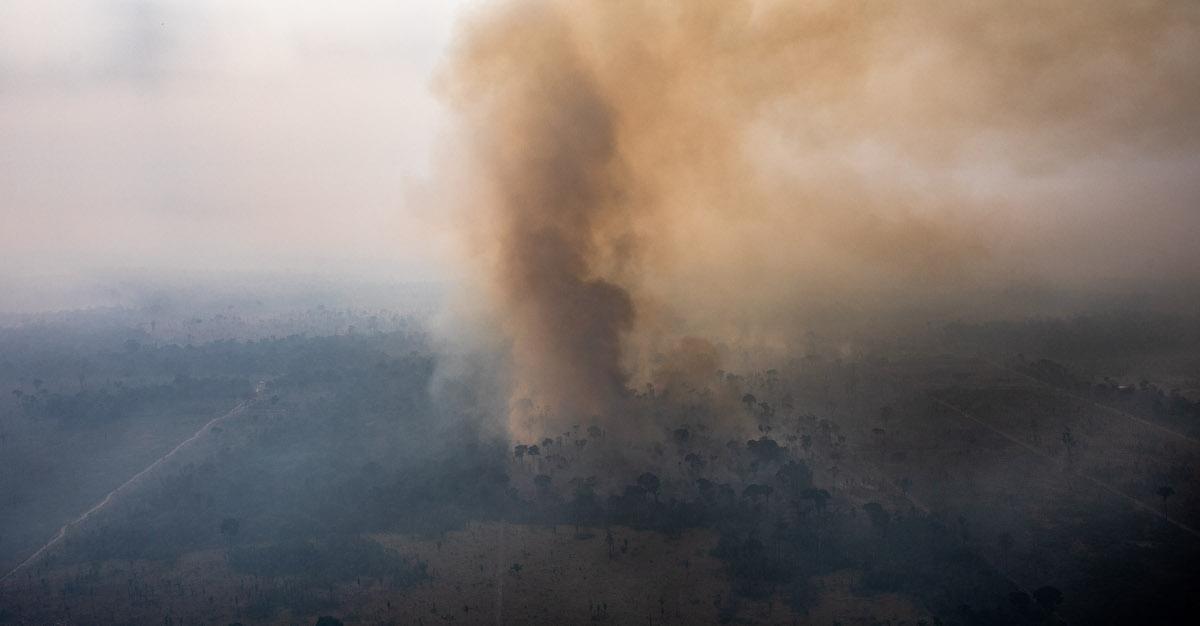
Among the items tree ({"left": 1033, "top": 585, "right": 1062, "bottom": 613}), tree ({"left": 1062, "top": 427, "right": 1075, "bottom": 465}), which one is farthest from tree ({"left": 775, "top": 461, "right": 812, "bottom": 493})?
tree ({"left": 1062, "top": 427, "right": 1075, "bottom": 465})

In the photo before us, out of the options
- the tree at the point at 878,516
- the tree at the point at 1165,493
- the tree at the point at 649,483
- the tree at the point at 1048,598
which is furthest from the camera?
the tree at the point at 649,483

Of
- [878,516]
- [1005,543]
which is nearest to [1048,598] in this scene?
[1005,543]

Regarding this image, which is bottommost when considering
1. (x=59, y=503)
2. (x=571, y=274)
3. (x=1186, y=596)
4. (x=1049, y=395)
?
(x=1186, y=596)

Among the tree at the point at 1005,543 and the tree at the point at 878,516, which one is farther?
the tree at the point at 878,516

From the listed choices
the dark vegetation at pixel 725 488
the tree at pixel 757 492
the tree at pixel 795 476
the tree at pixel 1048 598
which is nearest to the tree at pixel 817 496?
the dark vegetation at pixel 725 488

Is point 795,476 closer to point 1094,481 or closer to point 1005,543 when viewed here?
point 1005,543

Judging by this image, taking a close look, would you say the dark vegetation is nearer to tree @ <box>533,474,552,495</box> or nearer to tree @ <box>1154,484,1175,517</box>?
tree @ <box>533,474,552,495</box>

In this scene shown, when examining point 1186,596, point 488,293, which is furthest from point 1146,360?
point 488,293

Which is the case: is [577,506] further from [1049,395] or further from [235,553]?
[1049,395]

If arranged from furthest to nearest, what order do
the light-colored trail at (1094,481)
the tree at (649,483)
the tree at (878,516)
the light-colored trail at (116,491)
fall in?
the tree at (649,483), the light-colored trail at (116,491), the tree at (878,516), the light-colored trail at (1094,481)

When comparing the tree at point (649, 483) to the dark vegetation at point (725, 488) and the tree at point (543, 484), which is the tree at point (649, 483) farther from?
the tree at point (543, 484)

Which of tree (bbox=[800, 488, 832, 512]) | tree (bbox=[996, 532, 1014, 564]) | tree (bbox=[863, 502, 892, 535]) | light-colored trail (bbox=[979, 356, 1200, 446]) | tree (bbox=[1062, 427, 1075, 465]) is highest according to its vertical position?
light-colored trail (bbox=[979, 356, 1200, 446])
